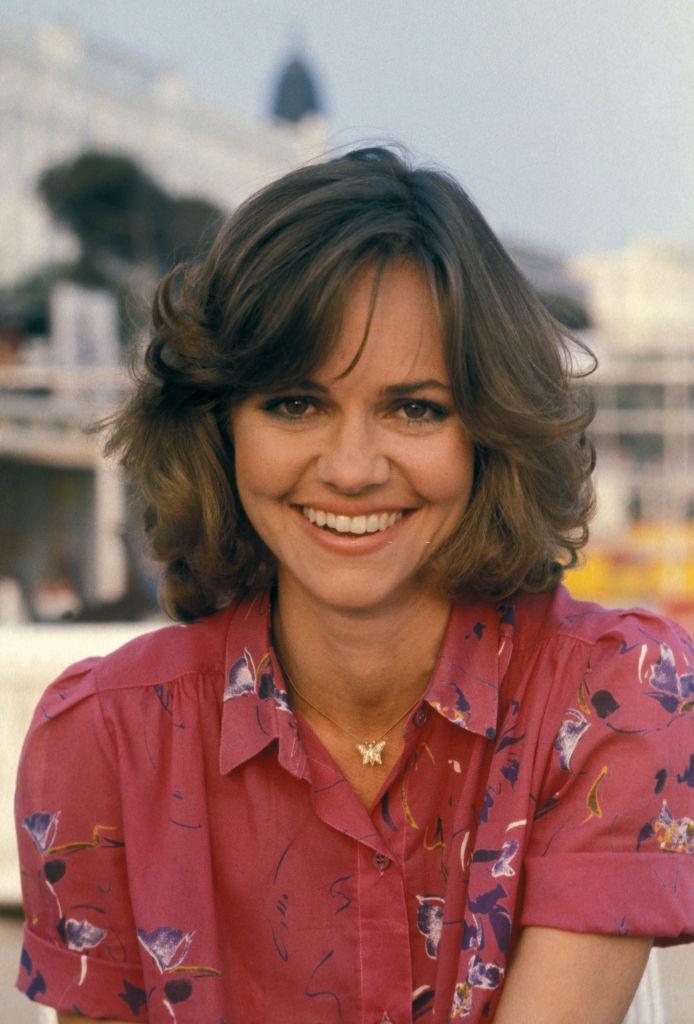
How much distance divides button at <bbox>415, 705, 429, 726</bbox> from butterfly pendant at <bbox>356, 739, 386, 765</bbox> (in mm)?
69

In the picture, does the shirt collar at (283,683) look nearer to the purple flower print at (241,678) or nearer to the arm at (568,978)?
the purple flower print at (241,678)

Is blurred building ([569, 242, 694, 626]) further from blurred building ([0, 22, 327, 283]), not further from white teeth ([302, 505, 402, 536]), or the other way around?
blurred building ([0, 22, 327, 283])

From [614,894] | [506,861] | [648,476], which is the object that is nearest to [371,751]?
[506,861]

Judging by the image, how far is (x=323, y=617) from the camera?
1.56 meters

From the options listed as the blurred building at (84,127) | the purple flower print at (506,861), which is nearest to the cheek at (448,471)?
the purple flower print at (506,861)

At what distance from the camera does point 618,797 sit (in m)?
1.37

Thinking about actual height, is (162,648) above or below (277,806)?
above

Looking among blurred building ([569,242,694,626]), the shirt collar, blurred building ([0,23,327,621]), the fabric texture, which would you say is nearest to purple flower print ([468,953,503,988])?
the fabric texture

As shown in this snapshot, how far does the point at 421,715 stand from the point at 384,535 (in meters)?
0.21

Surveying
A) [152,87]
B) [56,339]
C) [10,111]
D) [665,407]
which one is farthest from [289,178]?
[152,87]

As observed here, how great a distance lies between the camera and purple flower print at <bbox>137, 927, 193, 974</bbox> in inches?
57.2

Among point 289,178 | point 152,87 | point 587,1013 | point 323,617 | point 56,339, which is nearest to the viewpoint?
point 587,1013

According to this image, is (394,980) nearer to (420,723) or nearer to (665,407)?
(420,723)

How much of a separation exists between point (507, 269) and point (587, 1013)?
78cm
